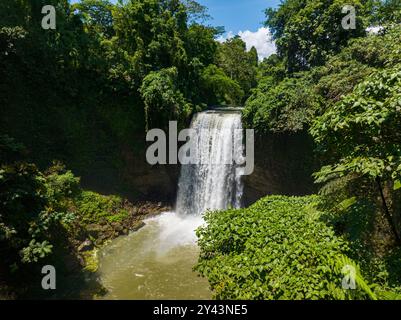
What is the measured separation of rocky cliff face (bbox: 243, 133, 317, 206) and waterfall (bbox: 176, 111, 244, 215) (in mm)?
850

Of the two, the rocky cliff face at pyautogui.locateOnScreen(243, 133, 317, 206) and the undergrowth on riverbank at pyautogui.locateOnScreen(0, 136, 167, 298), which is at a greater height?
the rocky cliff face at pyautogui.locateOnScreen(243, 133, 317, 206)

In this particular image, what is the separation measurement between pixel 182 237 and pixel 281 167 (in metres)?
5.56

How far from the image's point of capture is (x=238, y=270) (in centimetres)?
537

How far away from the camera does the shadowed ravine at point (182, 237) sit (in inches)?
367

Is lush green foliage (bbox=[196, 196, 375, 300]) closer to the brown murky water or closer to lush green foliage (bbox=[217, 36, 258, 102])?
the brown murky water

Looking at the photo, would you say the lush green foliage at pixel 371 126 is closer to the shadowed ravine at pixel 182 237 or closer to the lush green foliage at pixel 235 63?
the shadowed ravine at pixel 182 237

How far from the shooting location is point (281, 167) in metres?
14.1

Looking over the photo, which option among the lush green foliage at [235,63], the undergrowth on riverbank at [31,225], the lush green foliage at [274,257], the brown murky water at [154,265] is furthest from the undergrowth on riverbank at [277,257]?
the lush green foliage at [235,63]

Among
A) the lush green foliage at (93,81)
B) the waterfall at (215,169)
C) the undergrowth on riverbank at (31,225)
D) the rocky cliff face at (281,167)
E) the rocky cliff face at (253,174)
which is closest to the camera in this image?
the undergrowth on riverbank at (31,225)

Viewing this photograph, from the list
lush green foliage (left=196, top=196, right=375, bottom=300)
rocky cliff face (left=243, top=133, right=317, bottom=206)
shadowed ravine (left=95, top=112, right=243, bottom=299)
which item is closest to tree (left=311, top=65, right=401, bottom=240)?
lush green foliage (left=196, top=196, right=375, bottom=300)

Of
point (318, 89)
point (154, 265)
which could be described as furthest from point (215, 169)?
point (154, 265)

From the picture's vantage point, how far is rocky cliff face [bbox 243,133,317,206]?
13.2 m

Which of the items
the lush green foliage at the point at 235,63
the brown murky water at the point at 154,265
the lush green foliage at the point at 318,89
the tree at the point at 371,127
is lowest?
the brown murky water at the point at 154,265

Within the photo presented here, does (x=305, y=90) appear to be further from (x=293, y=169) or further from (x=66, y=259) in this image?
(x=66, y=259)
